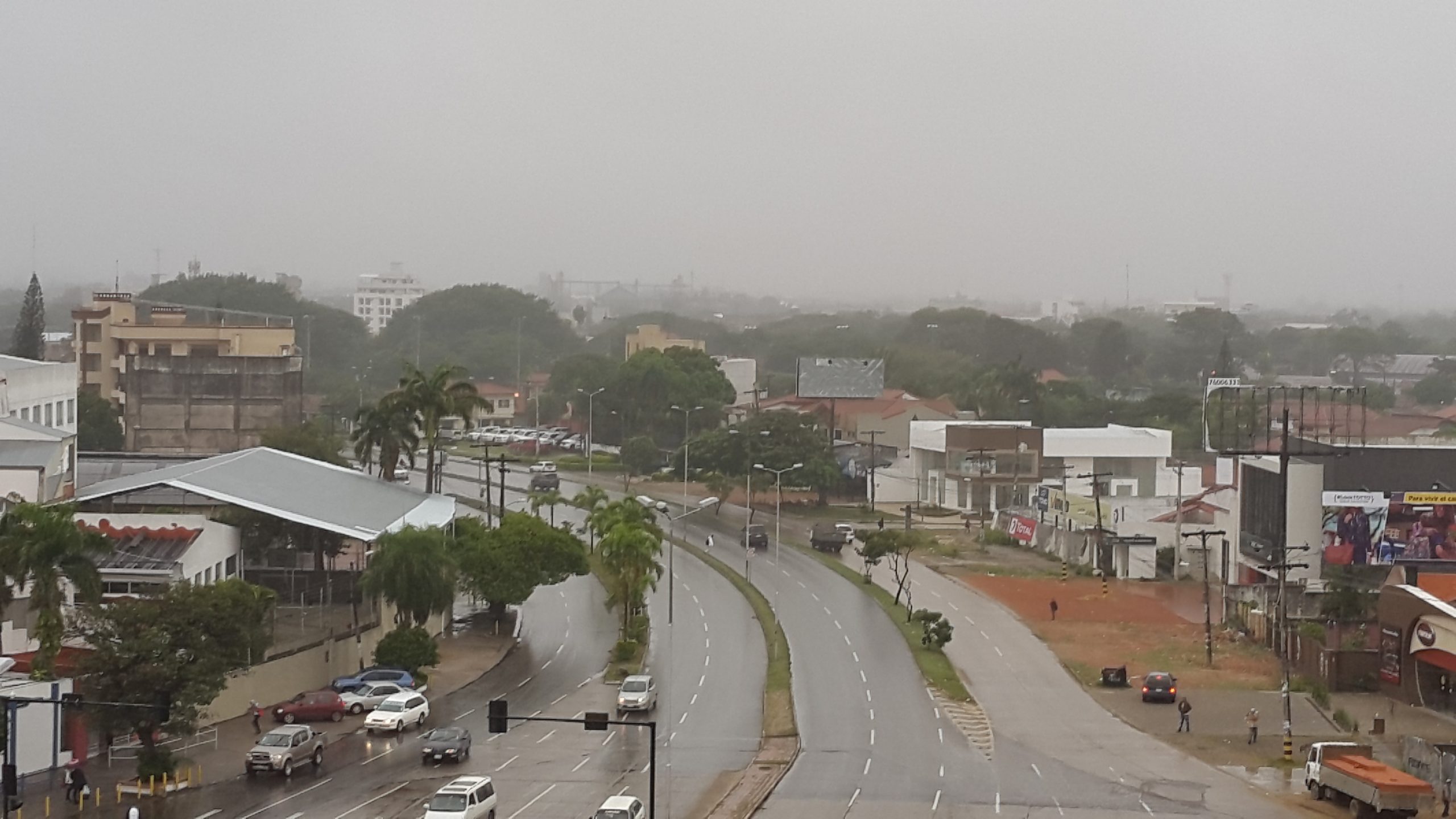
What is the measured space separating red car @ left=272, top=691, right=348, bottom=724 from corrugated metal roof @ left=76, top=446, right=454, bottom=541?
6862 mm

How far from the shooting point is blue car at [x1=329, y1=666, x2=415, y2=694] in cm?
3959

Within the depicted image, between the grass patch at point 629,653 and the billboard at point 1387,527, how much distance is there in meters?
21.7

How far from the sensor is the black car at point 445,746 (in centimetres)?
3262

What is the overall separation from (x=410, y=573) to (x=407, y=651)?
2353mm

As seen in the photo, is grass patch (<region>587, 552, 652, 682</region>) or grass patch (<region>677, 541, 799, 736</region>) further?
grass patch (<region>587, 552, 652, 682</region>)

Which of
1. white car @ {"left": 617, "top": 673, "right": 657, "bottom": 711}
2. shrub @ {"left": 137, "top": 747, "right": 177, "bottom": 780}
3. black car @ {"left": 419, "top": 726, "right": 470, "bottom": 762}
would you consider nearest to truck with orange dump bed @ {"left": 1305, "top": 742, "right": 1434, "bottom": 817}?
white car @ {"left": 617, "top": 673, "right": 657, "bottom": 711}

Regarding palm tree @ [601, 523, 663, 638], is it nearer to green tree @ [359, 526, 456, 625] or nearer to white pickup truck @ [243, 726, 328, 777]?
green tree @ [359, 526, 456, 625]

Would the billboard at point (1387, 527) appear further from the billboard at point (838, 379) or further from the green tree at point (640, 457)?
the billboard at point (838, 379)

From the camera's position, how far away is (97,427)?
85.7 metres

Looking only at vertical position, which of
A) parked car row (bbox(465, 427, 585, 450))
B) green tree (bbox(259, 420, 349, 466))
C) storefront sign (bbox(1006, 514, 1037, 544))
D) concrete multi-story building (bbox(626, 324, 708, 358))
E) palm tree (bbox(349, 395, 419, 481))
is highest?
concrete multi-story building (bbox(626, 324, 708, 358))

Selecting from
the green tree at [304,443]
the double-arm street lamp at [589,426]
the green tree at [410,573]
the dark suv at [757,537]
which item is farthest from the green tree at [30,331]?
the green tree at [410,573]

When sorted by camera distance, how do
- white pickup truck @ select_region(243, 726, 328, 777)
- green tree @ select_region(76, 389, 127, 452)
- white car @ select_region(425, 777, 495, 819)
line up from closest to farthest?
white car @ select_region(425, 777, 495, 819)
white pickup truck @ select_region(243, 726, 328, 777)
green tree @ select_region(76, 389, 127, 452)

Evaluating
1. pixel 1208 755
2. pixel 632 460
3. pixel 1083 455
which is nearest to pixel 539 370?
pixel 632 460

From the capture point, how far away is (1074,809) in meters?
29.5
